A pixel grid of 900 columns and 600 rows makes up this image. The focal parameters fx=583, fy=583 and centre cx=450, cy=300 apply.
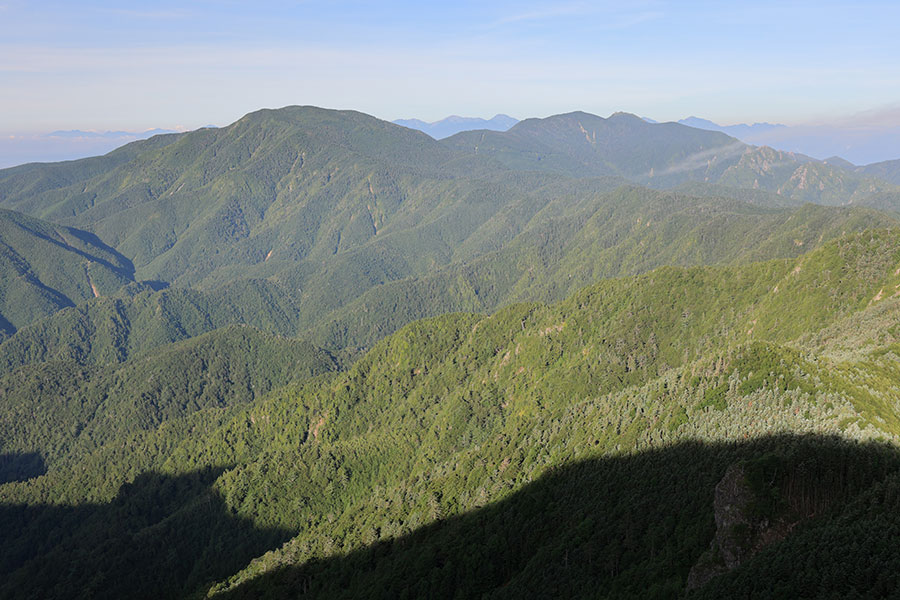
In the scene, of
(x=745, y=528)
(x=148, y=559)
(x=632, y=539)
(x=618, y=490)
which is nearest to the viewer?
(x=745, y=528)

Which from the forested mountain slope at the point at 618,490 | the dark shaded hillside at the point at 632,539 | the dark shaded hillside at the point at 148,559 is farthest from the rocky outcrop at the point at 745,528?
the dark shaded hillside at the point at 148,559

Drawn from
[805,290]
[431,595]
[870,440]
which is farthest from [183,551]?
[805,290]

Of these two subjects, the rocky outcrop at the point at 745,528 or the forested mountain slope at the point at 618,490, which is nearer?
the rocky outcrop at the point at 745,528

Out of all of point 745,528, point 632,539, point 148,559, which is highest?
point 745,528

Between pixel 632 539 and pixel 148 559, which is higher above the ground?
pixel 632 539

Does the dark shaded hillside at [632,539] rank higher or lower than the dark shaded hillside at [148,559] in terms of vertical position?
higher

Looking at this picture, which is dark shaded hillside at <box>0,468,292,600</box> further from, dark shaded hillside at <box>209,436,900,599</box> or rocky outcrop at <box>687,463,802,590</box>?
rocky outcrop at <box>687,463,802,590</box>

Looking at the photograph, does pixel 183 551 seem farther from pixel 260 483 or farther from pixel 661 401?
pixel 661 401

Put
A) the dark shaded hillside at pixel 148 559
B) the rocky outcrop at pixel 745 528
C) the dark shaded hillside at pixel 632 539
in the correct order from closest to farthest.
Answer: the dark shaded hillside at pixel 632 539, the rocky outcrop at pixel 745 528, the dark shaded hillside at pixel 148 559

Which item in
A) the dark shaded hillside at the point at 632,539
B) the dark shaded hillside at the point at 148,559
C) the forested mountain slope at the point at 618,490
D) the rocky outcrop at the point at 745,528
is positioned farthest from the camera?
the dark shaded hillside at the point at 148,559

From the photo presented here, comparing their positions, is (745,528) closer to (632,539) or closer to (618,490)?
(632,539)

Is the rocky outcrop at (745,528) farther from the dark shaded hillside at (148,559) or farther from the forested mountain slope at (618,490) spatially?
the dark shaded hillside at (148,559)

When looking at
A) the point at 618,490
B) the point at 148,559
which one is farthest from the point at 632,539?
the point at 148,559

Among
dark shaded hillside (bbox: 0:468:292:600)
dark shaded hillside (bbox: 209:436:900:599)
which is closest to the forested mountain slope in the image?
dark shaded hillside (bbox: 209:436:900:599)
